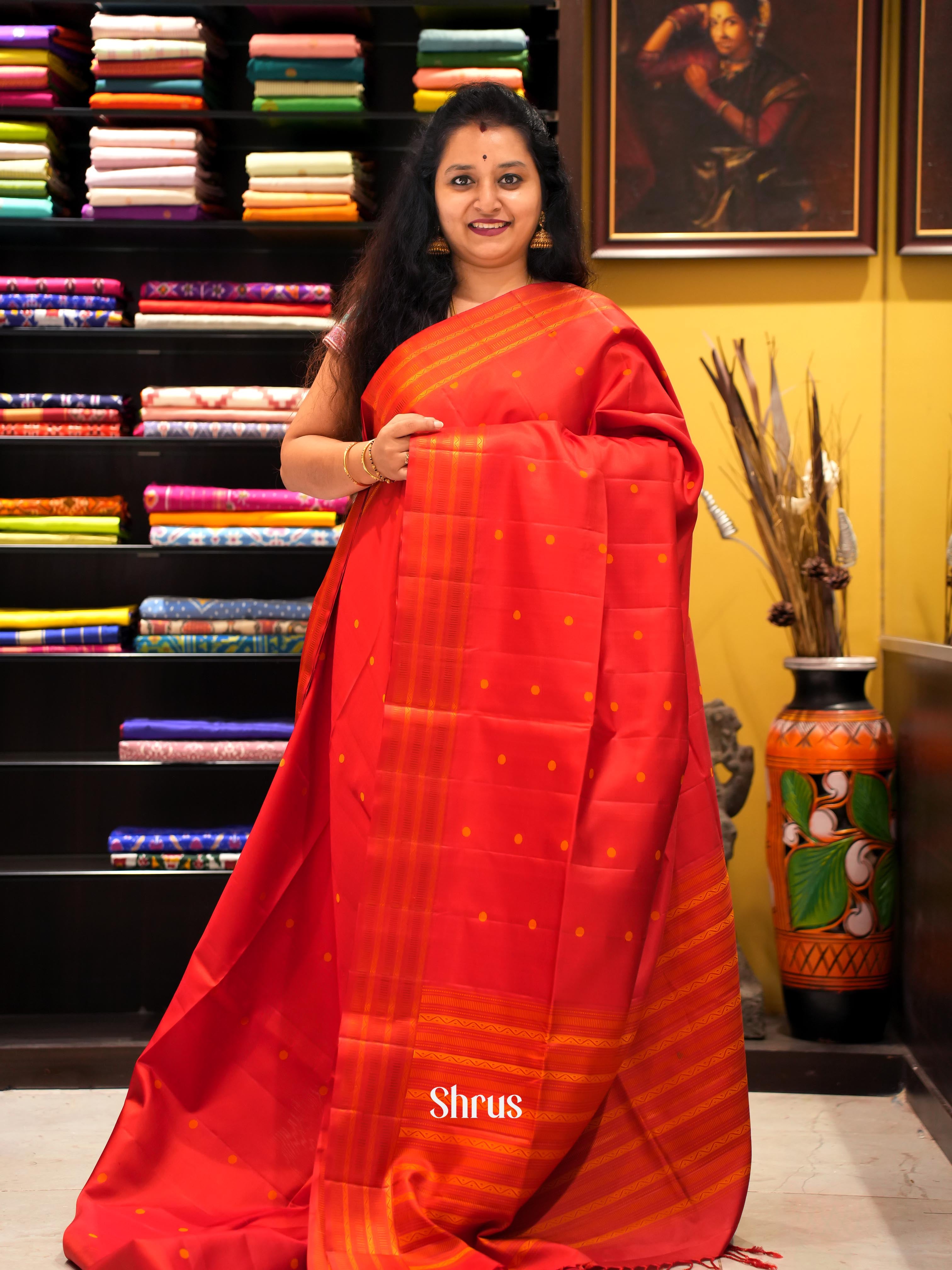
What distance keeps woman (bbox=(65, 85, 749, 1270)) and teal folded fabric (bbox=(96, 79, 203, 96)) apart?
106cm

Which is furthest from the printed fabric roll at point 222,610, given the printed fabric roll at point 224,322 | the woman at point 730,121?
the woman at point 730,121

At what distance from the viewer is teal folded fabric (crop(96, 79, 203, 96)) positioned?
279cm

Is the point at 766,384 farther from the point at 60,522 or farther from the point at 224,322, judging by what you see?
the point at 60,522

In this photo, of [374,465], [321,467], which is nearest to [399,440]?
[374,465]

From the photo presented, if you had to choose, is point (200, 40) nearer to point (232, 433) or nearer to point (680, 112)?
point (232, 433)

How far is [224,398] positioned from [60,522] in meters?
0.46

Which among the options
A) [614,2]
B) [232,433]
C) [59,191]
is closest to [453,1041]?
[232,433]

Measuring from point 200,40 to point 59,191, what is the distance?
0.46 meters

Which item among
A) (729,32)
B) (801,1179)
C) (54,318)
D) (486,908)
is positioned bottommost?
(801,1179)

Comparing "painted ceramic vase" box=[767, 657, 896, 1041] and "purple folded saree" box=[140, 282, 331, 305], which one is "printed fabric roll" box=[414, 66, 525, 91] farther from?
"painted ceramic vase" box=[767, 657, 896, 1041]

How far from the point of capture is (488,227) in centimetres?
196

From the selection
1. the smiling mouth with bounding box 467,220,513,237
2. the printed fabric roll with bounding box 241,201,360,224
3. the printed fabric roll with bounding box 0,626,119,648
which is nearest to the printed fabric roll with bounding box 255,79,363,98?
the printed fabric roll with bounding box 241,201,360,224

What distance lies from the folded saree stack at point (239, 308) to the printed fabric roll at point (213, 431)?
0.27 feet

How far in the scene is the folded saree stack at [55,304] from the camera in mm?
2836
